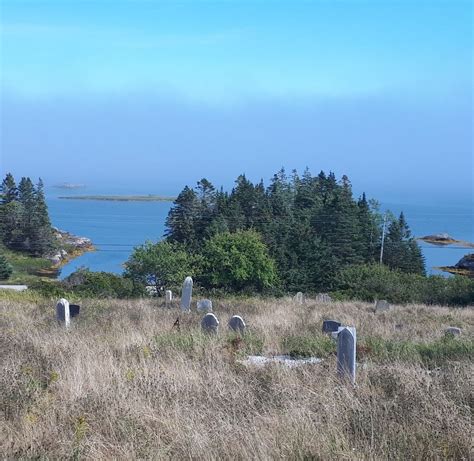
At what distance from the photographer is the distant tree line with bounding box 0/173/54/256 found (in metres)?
69.0

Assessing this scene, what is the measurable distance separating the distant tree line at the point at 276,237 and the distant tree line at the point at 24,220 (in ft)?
45.7

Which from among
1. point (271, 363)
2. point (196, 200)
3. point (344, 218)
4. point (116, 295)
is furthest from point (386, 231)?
point (271, 363)

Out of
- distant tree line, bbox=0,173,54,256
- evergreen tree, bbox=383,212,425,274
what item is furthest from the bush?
distant tree line, bbox=0,173,54,256

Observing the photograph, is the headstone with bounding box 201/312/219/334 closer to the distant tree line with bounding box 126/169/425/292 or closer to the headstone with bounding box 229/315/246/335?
the headstone with bounding box 229/315/246/335

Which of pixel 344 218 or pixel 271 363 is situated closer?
pixel 271 363

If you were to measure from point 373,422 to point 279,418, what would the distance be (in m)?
0.71

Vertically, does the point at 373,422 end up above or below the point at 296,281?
above

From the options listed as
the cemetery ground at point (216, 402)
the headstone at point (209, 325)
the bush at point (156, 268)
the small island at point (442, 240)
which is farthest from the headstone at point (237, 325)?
the small island at point (442, 240)

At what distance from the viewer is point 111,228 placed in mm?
100562

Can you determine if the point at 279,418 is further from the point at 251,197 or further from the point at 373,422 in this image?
the point at 251,197

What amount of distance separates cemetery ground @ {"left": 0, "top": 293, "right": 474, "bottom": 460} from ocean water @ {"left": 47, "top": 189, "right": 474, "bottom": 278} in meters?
44.7

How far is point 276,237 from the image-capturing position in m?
57.4

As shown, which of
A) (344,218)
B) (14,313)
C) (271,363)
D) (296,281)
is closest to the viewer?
(271,363)

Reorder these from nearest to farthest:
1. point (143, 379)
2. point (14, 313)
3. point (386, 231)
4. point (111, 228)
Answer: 1. point (143, 379)
2. point (14, 313)
3. point (386, 231)
4. point (111, 228)
